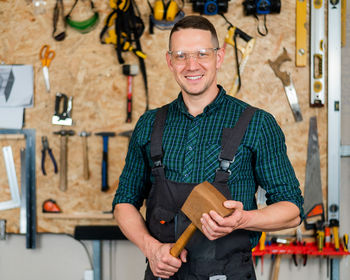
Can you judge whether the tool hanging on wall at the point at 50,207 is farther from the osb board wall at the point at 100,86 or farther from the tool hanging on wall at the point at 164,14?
the tool hanging on wall at the point at 164,14

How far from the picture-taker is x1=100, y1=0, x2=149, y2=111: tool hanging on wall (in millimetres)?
2203

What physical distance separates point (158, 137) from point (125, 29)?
1.13 meters

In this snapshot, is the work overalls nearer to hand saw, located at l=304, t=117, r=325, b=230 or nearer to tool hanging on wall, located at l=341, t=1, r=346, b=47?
hand saw, located at l=304, t=117, r=325, b=230

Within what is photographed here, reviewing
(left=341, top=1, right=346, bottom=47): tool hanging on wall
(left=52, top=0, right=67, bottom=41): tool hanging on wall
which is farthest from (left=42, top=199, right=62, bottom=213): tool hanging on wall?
(left=341, top=1, right=346, bottom=47): tool hanging on wall

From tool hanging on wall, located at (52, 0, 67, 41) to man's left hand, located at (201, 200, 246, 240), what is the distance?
1.73 meters

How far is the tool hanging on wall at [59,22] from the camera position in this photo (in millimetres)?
2295

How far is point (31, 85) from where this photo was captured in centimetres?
233

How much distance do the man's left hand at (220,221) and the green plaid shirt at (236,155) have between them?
218 mm

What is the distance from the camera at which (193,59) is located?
1.25 m

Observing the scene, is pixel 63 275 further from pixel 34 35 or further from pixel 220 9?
pixel 220 9

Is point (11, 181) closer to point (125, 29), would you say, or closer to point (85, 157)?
point (85, 157)

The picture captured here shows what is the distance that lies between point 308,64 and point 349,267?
126 centimetres

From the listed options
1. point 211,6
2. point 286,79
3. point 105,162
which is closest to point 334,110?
point 286,79

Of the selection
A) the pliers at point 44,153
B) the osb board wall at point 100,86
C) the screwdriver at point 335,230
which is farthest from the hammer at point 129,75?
the screwdriver at point 335,230
